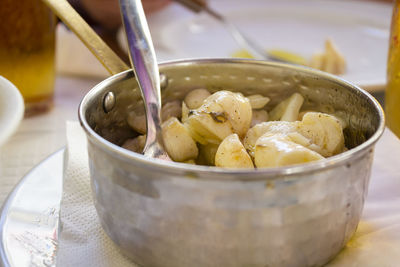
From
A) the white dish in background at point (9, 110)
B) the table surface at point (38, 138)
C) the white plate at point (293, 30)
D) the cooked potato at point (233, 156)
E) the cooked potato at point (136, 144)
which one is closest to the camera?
the white dish in background at point (9, 110)

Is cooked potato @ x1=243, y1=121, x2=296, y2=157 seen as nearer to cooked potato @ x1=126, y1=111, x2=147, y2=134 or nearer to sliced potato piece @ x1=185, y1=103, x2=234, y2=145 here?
sliced potato piece @ x1=185, y1=103, x2=234, y2=145

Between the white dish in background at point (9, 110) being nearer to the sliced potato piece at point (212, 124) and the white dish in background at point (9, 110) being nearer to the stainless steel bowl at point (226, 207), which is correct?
the stainless steel bowl at point (226, 207)

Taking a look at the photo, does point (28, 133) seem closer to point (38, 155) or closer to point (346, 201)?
point (38, 155)

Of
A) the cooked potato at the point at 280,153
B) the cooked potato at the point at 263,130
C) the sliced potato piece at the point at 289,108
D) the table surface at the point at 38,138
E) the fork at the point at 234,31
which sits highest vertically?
the cooked potato at the point at 280,153

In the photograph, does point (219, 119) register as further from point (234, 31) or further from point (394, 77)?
point (234, 31)

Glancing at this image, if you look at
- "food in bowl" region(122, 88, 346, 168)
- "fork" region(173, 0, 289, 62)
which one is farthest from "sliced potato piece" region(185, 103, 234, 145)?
"fork" region(173, 0, 289, 62)

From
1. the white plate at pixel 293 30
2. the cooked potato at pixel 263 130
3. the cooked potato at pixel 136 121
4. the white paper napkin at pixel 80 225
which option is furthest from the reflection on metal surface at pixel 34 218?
the white plate at pixel 293 30
